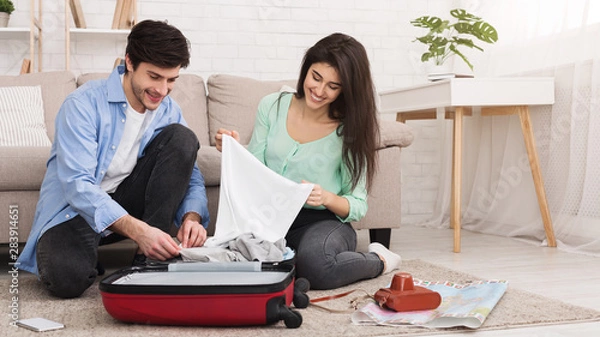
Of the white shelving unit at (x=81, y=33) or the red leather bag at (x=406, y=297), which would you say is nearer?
the red leather bag at (x=406, y=297)

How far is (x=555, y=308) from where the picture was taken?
5.66 ft

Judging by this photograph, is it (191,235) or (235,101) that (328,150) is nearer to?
(191,235)

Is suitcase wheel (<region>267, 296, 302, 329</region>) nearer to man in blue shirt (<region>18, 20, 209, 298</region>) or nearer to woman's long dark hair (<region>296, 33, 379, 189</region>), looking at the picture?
man in blue shirt (<region>18, 20, 209, 298</region>)

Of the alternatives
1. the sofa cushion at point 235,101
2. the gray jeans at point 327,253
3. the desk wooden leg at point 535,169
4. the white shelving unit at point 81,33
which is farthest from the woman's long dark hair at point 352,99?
the white shelving unit at point 81,33

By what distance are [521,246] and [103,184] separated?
1.84 m

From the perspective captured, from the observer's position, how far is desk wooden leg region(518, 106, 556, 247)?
296 cm

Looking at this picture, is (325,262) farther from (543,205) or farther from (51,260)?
(543,205)

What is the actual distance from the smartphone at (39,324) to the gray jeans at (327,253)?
721 millimetres

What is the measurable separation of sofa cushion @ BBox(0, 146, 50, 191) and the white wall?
50.6 inches

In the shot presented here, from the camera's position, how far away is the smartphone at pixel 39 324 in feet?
4.98

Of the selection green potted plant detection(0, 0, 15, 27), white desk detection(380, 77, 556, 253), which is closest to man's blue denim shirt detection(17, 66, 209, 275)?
white desk detection(380, 77, 556, 253)

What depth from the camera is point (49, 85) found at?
299 centimetres

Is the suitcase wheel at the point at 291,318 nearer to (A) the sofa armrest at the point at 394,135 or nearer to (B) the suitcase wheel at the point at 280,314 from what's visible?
(B) the suitcase wheel at the point at 280,314

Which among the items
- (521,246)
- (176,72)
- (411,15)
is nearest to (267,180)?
(176,72)
